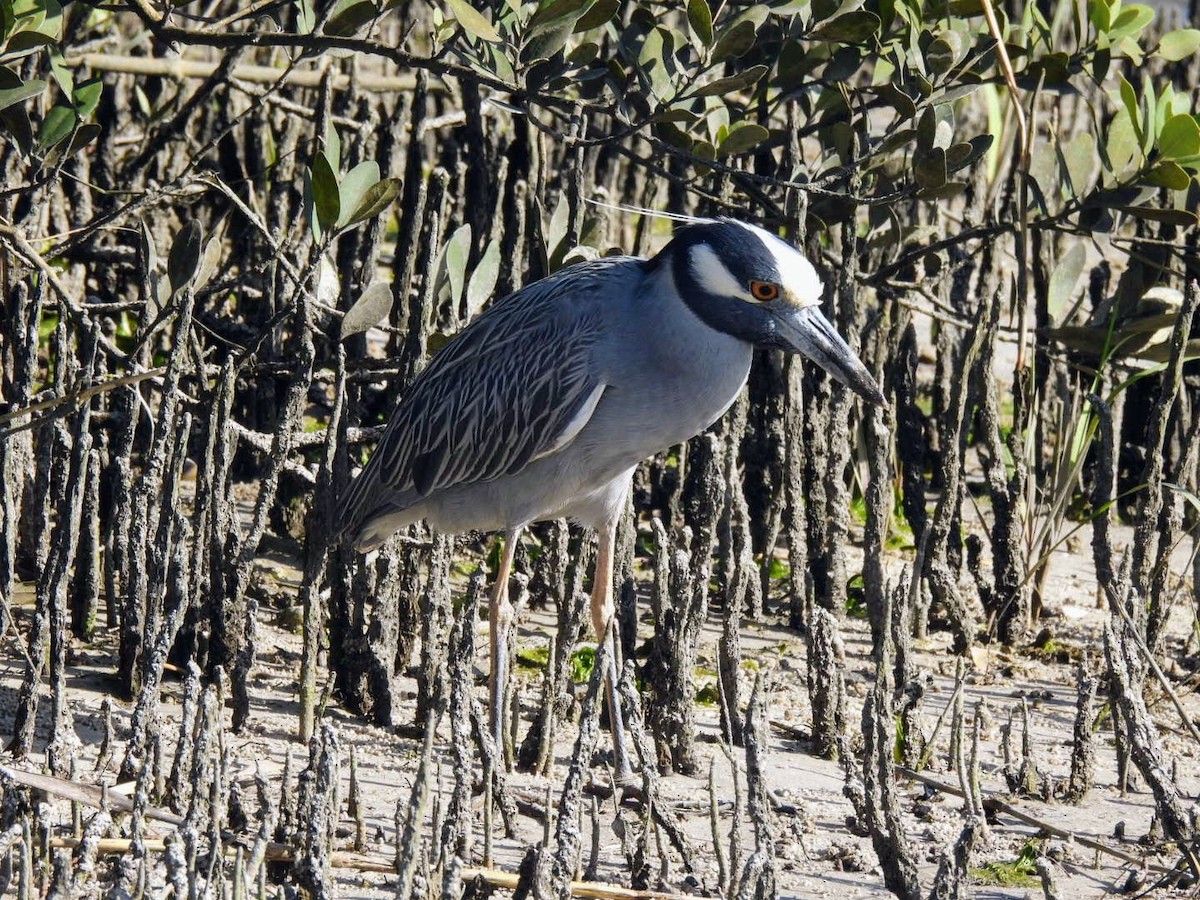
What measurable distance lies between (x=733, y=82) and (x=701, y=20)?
0.17 meters

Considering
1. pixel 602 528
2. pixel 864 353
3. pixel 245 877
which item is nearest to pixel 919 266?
pixel 864 353

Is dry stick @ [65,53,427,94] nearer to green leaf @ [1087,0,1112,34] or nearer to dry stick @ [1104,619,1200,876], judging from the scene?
green leaf @ [1087,0,1112,34]

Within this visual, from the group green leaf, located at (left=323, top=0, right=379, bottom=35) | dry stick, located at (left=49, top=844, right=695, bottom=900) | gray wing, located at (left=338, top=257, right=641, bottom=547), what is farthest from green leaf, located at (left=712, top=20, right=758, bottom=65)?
dry stick, located at (left=49, top=844, right=695, bottom=900)

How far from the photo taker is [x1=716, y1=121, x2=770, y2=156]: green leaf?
13.2 feet

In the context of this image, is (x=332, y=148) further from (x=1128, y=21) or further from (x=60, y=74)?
(x=1128, y=21)

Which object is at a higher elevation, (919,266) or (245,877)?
(919,266)

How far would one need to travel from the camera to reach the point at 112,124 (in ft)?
18.0

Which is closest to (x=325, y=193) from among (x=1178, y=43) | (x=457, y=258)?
(x=457, y=258)

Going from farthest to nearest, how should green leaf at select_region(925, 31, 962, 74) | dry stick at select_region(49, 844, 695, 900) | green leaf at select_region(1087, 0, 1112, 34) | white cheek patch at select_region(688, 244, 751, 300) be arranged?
green leaf at select_region(1087, 0, 1112, 34) → green leaf at select_region(925, 31, 962, 74) → white cheek patch at select_region(688, 244, 751, 300) → dry stick at select_region(49, 844, 695, 900)

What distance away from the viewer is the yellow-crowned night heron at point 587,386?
11.9ft

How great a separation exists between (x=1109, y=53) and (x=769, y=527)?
1.60 metres

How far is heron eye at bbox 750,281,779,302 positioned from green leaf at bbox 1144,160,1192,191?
1.08m

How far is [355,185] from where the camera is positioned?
3.68 meters

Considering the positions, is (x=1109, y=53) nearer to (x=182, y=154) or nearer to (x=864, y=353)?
(x=864, y=353)
